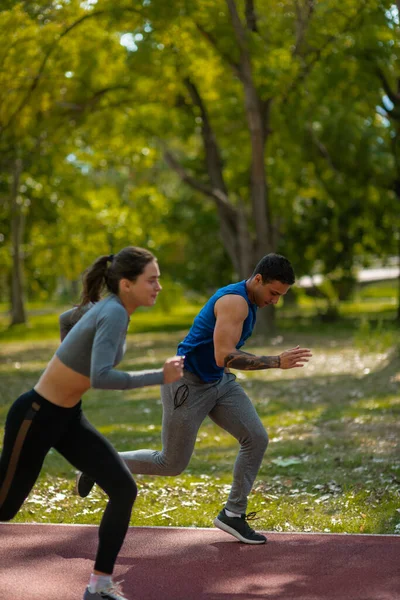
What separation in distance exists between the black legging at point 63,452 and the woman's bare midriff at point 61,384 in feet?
0.12

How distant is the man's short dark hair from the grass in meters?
2.00

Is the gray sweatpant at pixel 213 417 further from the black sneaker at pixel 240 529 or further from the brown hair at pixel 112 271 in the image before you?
the brown hair at pixel 112 271

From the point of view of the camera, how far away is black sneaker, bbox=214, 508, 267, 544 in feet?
21.2

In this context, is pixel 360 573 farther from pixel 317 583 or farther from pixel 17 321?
pixel 17 321

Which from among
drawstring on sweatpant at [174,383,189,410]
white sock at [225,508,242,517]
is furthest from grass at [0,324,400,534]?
drawstring on sweatpant at [174,383,189,410]

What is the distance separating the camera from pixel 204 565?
6.01m

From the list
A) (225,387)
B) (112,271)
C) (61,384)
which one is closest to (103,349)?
(61,384)

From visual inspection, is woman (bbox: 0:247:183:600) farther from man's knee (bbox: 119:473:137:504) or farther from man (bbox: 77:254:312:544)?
man (bbox: 77:254:312:544)

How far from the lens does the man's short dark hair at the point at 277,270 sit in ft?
19.7

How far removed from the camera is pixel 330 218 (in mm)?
31500

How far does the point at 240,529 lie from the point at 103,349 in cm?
219

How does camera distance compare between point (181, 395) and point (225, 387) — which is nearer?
point (181, 395)

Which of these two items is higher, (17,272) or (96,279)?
(96,279)

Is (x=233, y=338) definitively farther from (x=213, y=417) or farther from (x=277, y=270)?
(x=213, y=417)
